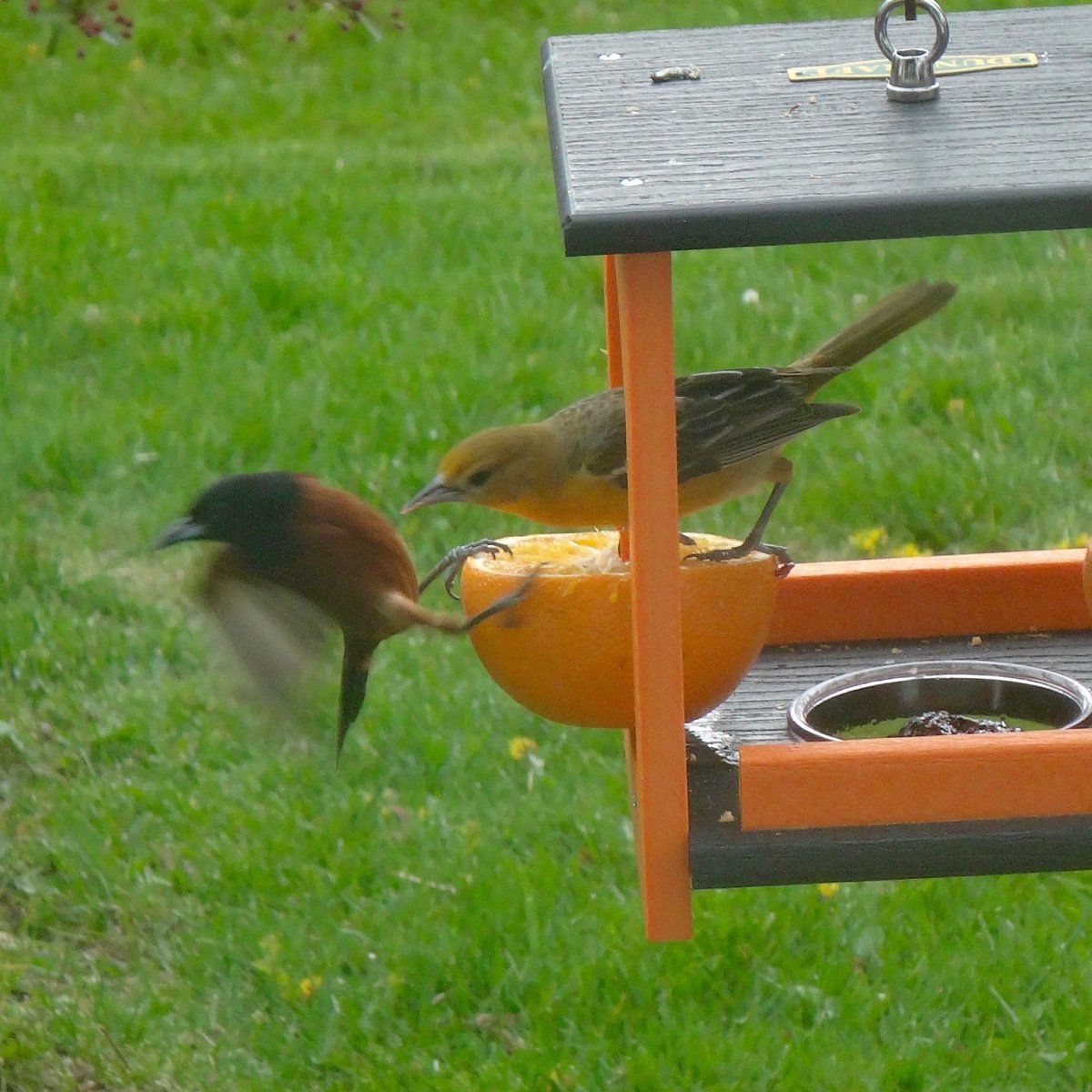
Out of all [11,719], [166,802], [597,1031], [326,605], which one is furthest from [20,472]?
[326,605]

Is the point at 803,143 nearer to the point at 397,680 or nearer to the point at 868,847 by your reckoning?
the point at 868,847

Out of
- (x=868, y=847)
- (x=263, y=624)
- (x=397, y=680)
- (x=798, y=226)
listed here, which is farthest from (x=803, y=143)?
(x=397, y=680)

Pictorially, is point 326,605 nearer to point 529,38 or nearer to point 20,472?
point 20,472

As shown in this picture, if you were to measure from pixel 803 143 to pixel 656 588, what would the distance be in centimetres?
55

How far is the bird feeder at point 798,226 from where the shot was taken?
1990 mm

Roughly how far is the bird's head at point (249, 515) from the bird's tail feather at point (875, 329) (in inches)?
29.0

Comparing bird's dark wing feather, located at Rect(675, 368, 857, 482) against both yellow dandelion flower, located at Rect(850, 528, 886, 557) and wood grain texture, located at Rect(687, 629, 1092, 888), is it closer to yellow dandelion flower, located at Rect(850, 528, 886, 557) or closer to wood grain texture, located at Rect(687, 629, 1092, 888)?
wood grain texture, located at Rect(687, 629, 1092, 888)

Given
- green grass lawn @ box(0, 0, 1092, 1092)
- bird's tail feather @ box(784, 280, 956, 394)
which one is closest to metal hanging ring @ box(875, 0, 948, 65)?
bird's tail feather @ box(784, 280, 956, 394)

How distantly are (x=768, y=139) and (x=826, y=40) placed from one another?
60 centimetres

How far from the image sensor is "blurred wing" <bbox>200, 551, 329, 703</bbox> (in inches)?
98.4

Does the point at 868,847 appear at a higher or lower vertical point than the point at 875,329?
lower

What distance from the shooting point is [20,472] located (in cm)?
555

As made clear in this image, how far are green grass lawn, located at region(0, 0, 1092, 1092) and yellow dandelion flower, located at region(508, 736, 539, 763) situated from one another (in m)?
0.05

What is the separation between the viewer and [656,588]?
2201mm
